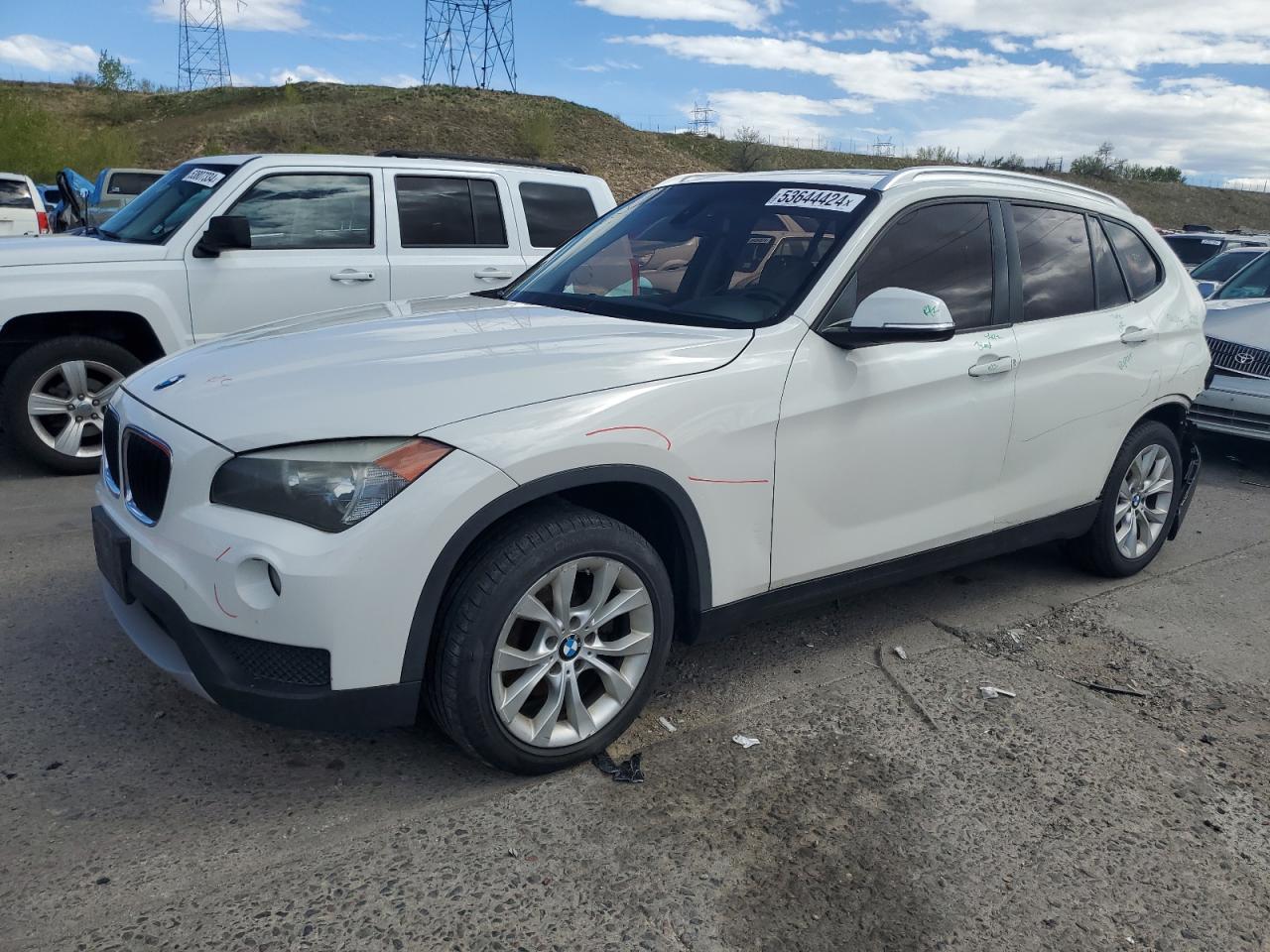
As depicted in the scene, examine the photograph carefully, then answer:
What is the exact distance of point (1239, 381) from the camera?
7570 millimetres

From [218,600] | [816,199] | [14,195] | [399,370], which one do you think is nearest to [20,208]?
[14,195]

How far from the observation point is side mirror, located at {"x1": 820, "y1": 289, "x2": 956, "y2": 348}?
3287 millimetres

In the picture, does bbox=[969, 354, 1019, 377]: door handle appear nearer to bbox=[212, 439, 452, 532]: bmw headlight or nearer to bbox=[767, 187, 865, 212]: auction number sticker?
bbox=[767, 187, 865, 212]: auction number sticker

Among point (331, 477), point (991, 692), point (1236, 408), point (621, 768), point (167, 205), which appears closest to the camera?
point (331, 477)

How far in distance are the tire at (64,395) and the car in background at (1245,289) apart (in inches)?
314

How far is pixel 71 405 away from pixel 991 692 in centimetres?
541

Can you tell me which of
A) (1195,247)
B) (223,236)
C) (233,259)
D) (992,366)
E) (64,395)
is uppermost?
(1195,247)

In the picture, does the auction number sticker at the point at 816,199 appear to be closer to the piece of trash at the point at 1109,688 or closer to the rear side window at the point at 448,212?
the piece of trash at the point at 1109,688

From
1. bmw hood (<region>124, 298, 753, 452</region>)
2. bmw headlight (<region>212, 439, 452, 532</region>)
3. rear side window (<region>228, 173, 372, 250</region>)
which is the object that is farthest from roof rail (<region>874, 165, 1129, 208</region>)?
rear side window (<region>228, 173, 372, 250</region>)

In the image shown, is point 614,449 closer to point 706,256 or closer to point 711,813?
point 711,813

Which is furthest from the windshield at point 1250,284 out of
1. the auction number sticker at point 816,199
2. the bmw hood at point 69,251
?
the bmw hood at point 69,251

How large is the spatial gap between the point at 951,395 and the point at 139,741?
2.93 m

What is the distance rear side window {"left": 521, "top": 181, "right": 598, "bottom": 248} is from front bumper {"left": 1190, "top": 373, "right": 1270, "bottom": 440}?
464cm

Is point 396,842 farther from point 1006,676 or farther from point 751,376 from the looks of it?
point 1006,676
